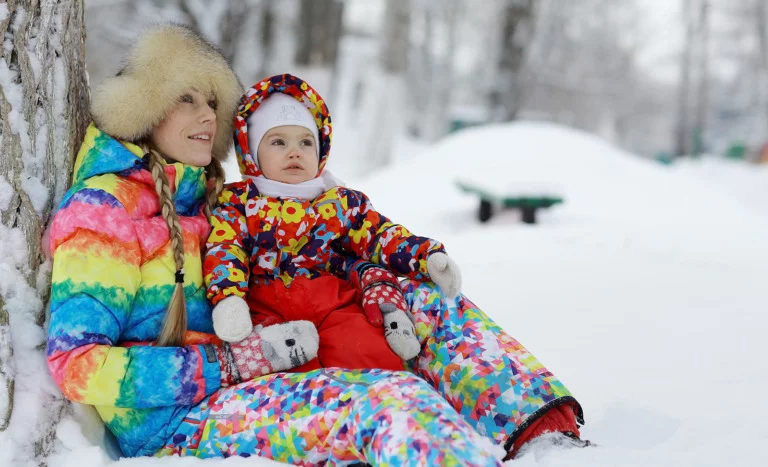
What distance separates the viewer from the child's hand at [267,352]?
189 centimetres

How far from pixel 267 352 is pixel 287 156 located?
792 millimetres

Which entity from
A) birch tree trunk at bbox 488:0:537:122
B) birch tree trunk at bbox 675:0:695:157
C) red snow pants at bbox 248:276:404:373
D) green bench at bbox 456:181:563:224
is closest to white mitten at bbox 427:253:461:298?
red snow pants at bbox 248:276:404:373

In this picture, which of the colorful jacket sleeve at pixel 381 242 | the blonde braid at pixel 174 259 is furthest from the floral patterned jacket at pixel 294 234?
the blonde braid at pixel 174 259

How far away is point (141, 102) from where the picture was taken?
81.7 inches

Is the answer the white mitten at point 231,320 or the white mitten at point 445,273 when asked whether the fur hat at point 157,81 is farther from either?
the white mitten at point 445,273

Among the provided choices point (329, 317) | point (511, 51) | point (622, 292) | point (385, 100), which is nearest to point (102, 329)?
point (329, 317)

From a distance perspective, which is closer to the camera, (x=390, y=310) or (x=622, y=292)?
(x=390, y=310)

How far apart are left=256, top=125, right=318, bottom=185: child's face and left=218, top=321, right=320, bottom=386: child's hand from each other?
657 mm

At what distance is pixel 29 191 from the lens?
1.91 m

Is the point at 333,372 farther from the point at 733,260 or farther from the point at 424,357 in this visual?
the point at 733,260

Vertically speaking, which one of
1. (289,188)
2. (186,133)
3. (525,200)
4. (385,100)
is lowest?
(525,200)

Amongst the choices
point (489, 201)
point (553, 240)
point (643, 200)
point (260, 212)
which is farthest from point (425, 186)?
point (260, 212)

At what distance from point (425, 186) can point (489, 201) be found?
1625 millimetres

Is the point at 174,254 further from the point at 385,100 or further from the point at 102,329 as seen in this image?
the point at 385,100
